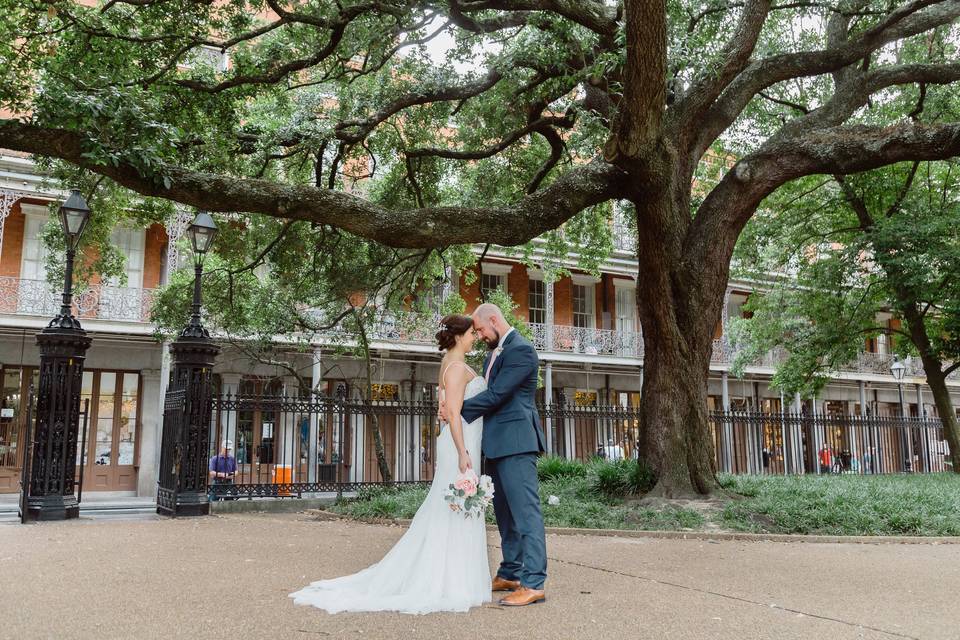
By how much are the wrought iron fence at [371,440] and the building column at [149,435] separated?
1.47 m

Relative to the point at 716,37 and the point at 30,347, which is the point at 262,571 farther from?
the point at 30,347

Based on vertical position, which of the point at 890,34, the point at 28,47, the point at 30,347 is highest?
the point at 890,34

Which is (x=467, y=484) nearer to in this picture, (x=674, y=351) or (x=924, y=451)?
(x=674, y=351)

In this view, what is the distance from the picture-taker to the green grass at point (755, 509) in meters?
8.49

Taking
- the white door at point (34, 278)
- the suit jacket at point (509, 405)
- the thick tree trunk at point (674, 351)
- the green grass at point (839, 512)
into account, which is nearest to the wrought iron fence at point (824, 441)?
the green grass at point (839, 512)

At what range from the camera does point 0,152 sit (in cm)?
1781

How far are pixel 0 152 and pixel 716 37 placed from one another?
16004 mm

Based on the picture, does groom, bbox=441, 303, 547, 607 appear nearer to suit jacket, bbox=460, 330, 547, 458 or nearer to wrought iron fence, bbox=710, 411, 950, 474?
suit jacket, bbox=460, 330, 547, 458

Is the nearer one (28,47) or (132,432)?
(28,47)

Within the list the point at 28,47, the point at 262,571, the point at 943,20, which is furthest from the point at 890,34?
the point at 28,47

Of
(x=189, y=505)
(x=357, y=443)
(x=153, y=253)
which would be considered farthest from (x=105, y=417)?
(x=189, y=505)

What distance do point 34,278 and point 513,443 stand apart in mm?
18025

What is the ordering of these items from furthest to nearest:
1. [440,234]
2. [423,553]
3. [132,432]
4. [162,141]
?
[132,432]
[440,234]
[162,141]
[423,553]

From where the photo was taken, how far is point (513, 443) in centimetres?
466
